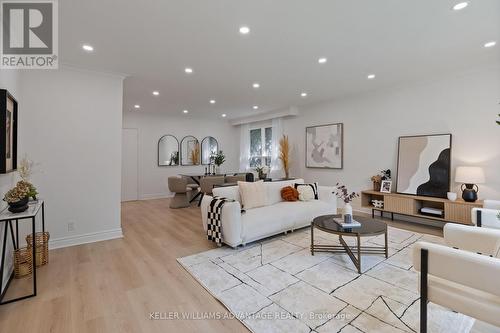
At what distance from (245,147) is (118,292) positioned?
6544 millimetres

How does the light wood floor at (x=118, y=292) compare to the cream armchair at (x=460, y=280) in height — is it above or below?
below

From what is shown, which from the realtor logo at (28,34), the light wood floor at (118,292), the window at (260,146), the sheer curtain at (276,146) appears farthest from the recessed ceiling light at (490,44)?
the window at (260,146)

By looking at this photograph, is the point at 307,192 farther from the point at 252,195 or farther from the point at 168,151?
the point at 168,151

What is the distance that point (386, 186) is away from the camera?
4664mm

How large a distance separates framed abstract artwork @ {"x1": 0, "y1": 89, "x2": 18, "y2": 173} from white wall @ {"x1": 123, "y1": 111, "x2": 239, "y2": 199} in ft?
14.9

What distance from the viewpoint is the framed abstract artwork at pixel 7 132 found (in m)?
2.12

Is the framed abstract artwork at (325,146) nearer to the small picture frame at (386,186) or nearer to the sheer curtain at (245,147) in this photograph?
the small picture frame at (386,186)

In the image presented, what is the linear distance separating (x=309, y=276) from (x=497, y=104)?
12.9 feet

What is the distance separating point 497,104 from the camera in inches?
141

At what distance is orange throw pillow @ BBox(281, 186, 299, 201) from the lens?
4.32 metres

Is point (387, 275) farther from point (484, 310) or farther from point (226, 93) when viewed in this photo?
point (226, 93)

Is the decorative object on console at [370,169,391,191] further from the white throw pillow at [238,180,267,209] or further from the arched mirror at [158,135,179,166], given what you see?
the arched mirror at [158,135,179,166]

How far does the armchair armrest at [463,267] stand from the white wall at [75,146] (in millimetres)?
4042

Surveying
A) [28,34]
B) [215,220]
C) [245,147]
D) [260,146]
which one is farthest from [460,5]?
[245,147]
